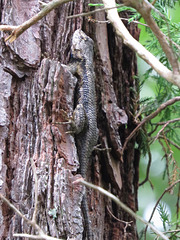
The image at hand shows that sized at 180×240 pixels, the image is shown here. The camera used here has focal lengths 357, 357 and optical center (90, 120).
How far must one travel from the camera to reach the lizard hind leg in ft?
9.46

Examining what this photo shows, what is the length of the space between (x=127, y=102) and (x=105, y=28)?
781 mm

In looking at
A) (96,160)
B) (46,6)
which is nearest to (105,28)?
(96,160)

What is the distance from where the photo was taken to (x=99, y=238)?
9.43ft

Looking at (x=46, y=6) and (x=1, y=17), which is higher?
(x=1, y=17)

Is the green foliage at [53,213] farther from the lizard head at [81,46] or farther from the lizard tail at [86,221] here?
the lizard head at [81,46]

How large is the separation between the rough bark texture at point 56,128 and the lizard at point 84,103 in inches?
3.4

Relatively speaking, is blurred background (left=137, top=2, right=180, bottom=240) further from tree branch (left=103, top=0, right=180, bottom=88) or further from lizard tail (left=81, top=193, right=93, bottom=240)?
tree branch (left=103, top=0, right=180, bottom=88)

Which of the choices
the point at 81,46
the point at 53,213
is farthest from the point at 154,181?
the point at 53,213

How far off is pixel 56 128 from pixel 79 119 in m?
0.40

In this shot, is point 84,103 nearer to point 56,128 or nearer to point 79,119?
point 79,119

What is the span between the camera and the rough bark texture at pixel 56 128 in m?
2.39

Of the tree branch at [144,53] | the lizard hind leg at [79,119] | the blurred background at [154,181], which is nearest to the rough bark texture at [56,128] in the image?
the lizard hind leg at [79,119]

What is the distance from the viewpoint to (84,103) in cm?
316

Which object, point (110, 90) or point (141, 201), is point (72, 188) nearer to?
point (110, 90)
